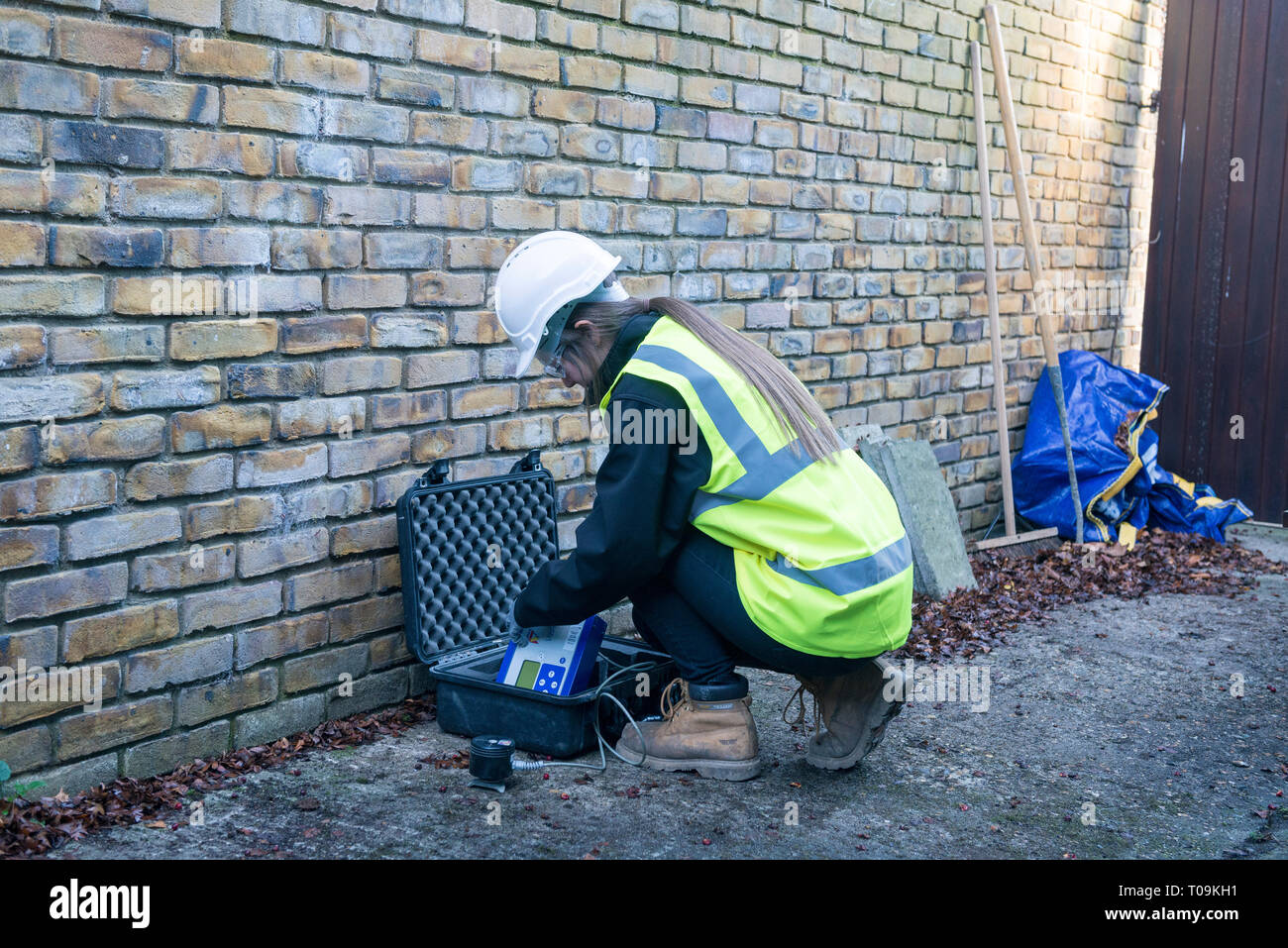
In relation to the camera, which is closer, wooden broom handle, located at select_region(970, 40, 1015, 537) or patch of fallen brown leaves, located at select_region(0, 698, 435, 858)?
patch of fallen brown leaves, located at select_region(0, 698, 435, 858)

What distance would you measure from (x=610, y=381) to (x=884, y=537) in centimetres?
78

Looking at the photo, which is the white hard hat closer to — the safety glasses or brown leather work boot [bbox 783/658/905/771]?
the safety glasses

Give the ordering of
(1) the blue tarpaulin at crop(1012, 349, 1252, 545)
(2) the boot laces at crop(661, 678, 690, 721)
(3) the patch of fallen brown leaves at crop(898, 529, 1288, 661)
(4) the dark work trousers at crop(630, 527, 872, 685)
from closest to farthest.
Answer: (4) the dark work trousers at crop(630, 527, 872, 685) < (2) the boot laces at crop(661, 678, 690, 721) < (3) the patch of fallen brown leaves at crop(898, 529, 1288, 661) < (1) the blue tarpaulin at crop(1012, 349, 1252, 545)

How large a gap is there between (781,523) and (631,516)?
1.16ft

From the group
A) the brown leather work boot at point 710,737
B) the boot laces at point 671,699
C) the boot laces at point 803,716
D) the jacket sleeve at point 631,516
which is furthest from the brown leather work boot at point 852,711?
the jacket sleeve at point 631,516

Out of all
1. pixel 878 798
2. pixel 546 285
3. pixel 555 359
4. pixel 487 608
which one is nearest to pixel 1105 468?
pixel 878 798

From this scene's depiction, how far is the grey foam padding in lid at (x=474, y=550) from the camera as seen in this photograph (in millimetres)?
3611

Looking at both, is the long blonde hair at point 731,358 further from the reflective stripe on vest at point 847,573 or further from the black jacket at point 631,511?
the reflective stripe on vest at point 847,573

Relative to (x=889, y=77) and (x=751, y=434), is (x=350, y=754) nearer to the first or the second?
(x=751, y=434)

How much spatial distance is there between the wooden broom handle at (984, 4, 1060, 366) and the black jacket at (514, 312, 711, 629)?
137 inches

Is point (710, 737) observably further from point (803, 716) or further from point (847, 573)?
point (847, 573)

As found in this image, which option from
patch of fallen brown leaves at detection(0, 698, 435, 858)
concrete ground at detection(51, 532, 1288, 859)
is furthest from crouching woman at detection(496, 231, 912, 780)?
patch of fallen brown leaves at detection(0, 698, 435, 858)

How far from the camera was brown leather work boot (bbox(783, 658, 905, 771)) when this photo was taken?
324 cm

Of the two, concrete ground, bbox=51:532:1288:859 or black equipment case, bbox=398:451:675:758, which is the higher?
black equipment case, bbox=398:451:675:758
